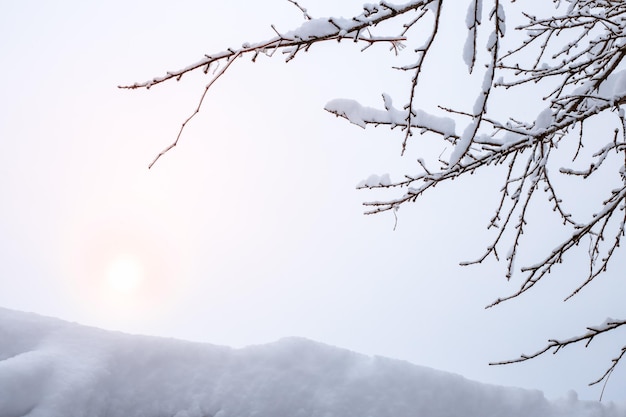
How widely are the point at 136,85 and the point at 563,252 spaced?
1952 millimetres

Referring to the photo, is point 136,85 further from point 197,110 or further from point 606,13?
point 606,13

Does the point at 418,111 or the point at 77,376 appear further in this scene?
the point at 77,376

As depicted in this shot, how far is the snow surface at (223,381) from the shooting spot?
277 centimetres

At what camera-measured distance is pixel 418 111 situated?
6.93 feet

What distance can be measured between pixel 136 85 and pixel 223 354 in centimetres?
214

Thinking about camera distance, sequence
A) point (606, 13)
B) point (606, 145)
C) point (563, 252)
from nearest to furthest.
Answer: point (563, 252)
point (606, 145)
point (606, 13)

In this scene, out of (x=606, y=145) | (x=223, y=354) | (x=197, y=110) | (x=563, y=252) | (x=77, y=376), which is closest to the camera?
(x=197, y=110)

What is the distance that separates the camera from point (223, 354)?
3.21m

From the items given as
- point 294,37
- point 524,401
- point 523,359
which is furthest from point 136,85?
point 524,401

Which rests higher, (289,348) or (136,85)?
(136,85)

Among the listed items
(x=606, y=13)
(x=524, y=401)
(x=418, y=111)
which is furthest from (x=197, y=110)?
(x=524, y=401)

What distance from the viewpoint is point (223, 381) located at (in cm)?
306

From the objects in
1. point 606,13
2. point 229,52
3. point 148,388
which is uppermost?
point 606,13

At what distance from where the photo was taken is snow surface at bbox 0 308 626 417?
9.08 ft
